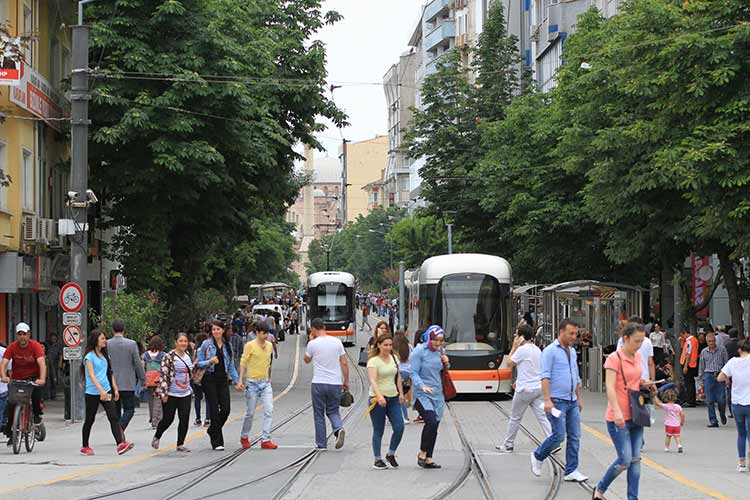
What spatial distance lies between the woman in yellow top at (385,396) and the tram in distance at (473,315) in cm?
1289

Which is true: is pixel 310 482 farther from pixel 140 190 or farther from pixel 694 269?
pixel 694 269

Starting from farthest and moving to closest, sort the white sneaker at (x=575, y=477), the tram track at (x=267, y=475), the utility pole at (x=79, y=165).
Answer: the utility pole at (x=79, y=165) → the white sneaker at (x=575, y=477) → the tram track at (x=267, y=475)

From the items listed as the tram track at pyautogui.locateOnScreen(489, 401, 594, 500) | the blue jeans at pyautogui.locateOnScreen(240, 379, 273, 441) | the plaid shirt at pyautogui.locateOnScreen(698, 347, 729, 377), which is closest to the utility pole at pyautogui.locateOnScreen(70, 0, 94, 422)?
the blue jeans at pyautogui.locateOnScreen(240, 379, 273, 441)

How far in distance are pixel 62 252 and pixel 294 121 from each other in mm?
8623

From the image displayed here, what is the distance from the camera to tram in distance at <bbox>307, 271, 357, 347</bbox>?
58875mm

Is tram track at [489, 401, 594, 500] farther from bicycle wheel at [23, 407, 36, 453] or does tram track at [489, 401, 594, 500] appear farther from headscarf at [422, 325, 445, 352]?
bicycle wheel at [23, 407, 36, 453]

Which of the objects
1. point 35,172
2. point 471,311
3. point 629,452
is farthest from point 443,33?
point 629,452

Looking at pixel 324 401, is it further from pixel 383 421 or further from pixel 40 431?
pixel 40 431

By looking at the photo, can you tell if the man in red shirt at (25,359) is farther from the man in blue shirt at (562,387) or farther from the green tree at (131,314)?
the green tree at (131,314)

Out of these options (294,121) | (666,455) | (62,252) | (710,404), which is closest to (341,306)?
(294,121)

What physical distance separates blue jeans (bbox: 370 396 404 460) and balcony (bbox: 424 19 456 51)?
9618cm

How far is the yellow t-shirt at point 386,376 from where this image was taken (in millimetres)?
15414

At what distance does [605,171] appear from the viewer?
96.9 ft

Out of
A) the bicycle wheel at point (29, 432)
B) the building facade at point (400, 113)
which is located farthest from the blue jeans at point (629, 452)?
the building facade at point (400, 113)
